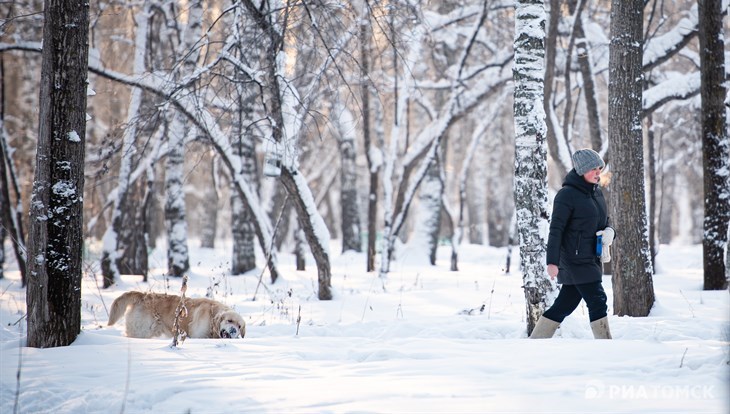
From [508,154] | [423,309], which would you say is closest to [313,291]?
[423,309]

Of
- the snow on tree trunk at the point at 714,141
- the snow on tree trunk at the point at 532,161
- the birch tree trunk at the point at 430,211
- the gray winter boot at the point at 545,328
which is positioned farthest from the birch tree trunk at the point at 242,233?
the gray winter boot at the point at 545,328

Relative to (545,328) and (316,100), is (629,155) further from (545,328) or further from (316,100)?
(316,100)

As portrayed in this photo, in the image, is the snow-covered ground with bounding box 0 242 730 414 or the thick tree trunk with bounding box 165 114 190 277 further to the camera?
the thick tree trunk with bounding box 165 114 190 277

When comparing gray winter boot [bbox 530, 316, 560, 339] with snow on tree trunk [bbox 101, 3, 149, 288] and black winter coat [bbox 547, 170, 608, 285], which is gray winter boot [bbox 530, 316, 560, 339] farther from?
snow on tree trunk [bbox 101, 3, 149, 288]

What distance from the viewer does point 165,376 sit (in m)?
4.39

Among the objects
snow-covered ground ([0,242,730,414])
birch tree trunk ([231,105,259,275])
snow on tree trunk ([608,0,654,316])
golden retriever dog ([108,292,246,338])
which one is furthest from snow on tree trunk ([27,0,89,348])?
birch tree trunk ([231,105,259,275])

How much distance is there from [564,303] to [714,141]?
5.31 m

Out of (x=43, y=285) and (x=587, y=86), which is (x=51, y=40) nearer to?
(x=43, y=285)

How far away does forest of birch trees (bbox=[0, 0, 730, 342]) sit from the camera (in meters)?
8.16

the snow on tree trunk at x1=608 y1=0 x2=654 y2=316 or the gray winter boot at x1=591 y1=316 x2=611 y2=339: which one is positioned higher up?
the snow on tree trunk at x1=608 y1=0 x2=654 y2=316

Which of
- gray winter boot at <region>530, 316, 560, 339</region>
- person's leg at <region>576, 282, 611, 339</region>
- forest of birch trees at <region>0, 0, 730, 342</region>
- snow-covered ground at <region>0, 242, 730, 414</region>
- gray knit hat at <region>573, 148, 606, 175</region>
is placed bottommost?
snow-covered ground at <region>0, 242, 730, 414</region>

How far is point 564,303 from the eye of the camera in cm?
540

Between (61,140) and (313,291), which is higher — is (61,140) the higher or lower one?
the higher one

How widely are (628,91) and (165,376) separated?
5886mm
